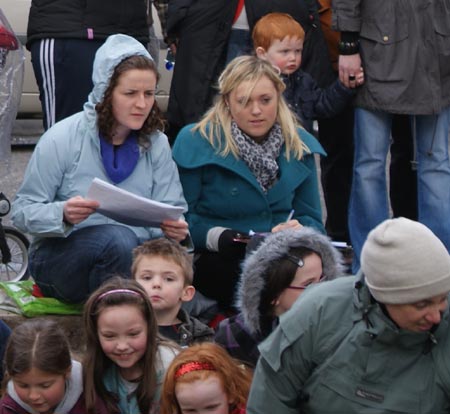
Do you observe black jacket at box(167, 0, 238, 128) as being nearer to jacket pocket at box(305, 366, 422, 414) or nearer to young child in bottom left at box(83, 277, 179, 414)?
young child in bottom left at box(83, 277, 179, 414)

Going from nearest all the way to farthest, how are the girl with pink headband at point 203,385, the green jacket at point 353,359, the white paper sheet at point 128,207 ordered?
the green jacket at point 353,359
the girl with pink headband at point 203,385
the white paper sheet at point 128,207

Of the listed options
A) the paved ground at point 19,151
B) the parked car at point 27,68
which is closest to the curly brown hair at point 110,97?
the paved ground at point 19,151

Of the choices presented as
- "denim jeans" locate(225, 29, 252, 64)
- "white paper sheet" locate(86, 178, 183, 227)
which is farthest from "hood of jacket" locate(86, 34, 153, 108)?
"denim jeans" locate(225, 29, 252, 64)

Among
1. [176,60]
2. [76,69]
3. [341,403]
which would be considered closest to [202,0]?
[176,60]

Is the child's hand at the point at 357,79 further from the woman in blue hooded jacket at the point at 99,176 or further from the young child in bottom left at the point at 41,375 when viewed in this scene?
the young child in bottom left at the point at 41,375

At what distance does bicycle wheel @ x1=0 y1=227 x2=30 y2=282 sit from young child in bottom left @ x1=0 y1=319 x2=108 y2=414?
2.26 m

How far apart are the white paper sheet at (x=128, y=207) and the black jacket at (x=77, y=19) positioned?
1.40 m

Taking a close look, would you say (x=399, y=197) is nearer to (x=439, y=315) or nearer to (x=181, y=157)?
(x=181, y=157)

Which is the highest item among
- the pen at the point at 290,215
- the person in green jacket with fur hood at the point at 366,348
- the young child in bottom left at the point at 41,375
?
the person in green jacket with fur hood at the point at 366,348

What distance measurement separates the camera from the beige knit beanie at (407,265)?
142 inches

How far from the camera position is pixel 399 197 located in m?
7.54

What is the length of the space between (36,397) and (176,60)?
9.12 ft

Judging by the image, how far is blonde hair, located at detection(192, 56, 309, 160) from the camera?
5.96 meters

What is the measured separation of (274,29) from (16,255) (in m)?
1.83
